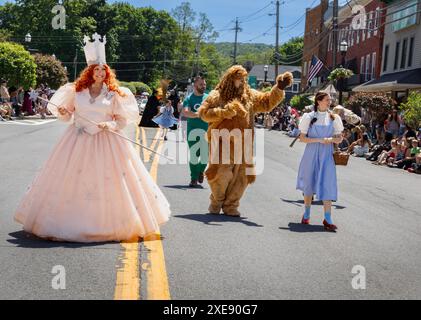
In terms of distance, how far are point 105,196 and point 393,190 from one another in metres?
9.26

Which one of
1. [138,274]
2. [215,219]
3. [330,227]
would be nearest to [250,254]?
[138,274]

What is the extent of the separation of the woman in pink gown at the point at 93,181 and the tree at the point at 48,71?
136ft

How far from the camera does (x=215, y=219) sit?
9.23 metres

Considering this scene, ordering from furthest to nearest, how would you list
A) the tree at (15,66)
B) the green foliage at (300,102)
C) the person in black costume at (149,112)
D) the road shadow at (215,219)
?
the green foliage at (300,102) < the tree at (15,66) < the person in black costume at (149,112) < the road shadow at (215,219)

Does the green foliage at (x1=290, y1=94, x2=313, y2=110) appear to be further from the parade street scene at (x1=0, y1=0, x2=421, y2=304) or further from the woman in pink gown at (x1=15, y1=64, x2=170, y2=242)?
the woman in pink gown at (x1=15, y1=64, x2=170, y2=242)

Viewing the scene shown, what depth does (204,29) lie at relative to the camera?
440ft

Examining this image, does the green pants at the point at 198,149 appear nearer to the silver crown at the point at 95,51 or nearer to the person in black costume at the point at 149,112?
the silver crown at the point at 95,51

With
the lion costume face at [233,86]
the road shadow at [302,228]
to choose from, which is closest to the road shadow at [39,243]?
the road shadow at [302,228]

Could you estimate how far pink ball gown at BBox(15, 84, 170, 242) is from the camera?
7.09m

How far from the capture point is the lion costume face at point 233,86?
30.9 ft

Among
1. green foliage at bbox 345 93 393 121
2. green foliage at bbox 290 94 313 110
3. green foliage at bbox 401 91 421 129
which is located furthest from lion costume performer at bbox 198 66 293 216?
green foliage at bbox 290 94 313 110

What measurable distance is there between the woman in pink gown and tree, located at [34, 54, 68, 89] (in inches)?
1633
